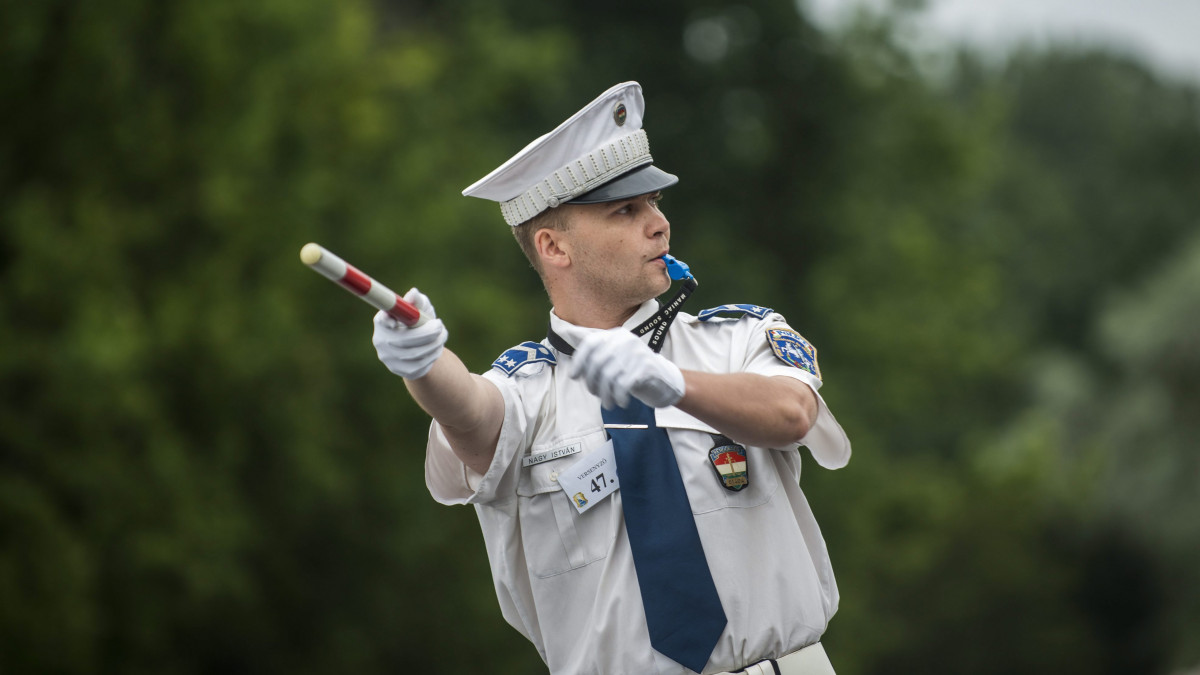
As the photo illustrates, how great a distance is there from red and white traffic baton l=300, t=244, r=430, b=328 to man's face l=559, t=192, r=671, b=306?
1.98 feet

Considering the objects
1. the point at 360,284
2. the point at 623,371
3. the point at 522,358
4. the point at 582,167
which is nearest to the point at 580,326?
the point at 522,358

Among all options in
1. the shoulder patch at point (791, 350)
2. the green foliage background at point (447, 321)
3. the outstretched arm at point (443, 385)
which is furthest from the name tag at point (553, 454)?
the green foliage background at point (447, 321)

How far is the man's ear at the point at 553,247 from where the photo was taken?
3.31 metres

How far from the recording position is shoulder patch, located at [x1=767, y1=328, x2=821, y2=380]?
10.2ft

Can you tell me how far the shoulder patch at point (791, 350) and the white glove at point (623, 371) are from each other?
1.56ft

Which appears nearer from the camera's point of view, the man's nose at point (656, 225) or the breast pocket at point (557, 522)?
the breast pocket at point (557, 522)

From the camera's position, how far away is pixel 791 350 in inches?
124

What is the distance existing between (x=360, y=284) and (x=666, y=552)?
0.94 m

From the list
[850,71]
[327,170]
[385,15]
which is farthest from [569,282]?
[850,71]

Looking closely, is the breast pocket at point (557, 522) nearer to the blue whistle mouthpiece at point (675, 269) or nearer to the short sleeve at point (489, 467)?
the short sleeve at point (489, 467)

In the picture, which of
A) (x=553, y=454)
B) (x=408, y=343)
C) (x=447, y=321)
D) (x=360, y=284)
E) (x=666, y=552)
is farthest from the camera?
(x=447, y=321)

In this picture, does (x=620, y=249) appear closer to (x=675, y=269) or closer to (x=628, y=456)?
(x=675, y=269)

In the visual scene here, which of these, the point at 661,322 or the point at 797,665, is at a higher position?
the point at 661,322

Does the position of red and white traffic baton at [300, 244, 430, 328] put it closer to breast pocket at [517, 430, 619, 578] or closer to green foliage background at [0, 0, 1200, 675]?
breast pocket at [517, 430, 619, 578]
